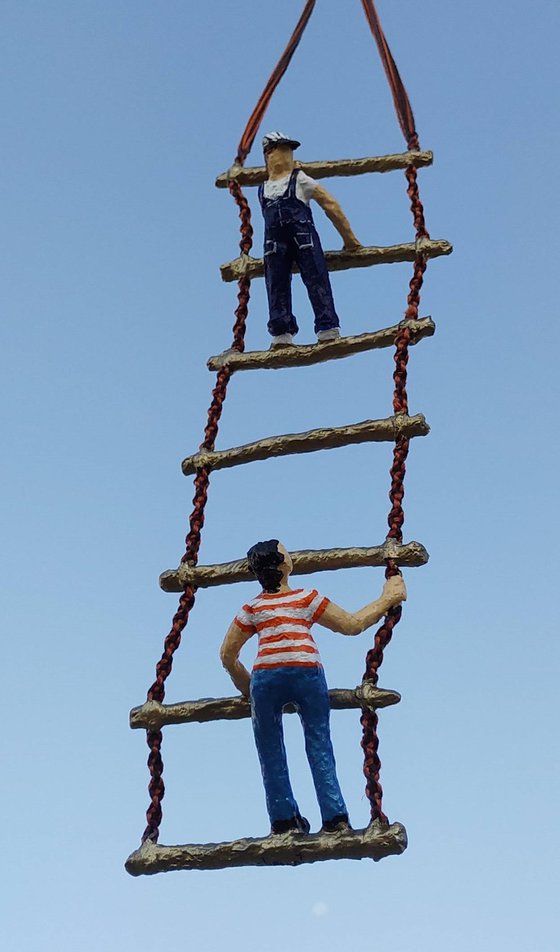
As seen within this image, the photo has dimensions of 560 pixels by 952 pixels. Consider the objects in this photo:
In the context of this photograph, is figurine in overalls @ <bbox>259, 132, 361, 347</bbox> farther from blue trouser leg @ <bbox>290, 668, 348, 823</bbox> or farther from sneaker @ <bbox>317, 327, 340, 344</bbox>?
blue trouser leg @ <bbox>290, 668, 348, 823</bbox>

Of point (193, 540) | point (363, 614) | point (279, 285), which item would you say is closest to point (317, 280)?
point (279, 285)

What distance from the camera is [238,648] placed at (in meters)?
3.47

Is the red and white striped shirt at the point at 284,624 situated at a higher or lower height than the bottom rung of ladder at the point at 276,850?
higher

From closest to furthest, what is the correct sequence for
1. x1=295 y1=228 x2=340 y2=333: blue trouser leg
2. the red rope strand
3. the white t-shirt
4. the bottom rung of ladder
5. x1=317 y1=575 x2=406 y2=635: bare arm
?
the bottom rung of ladder
x1=317 y1=575 x2=406 y2=635: bare arm
x1=295 y1=228 x2=340 y2=333: blue trouser leg
the white t-shirt
the red rope strand

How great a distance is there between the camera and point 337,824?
322cm

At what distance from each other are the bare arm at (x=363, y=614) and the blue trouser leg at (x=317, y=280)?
0.98 meters

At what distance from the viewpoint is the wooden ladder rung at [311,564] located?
3.49 meters

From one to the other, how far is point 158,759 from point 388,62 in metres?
2.36

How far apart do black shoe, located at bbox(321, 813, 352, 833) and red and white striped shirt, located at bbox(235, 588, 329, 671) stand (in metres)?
0.38

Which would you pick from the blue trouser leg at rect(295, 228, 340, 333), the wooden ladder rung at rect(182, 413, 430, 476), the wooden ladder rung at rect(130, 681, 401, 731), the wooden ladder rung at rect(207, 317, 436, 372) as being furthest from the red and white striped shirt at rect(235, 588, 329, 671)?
the blue trouser leg at rect(295, 228, 340, 333)

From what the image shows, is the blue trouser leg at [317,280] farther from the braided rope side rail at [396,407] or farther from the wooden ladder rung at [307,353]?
the braided rope side rail at [396,407]

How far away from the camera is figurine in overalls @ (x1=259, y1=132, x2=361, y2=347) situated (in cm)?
410

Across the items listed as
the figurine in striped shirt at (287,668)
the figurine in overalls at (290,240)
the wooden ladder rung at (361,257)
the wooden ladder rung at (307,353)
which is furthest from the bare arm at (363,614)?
the wooden ladder rung at (361,257)

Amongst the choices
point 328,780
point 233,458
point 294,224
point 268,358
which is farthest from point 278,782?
point 294,224
